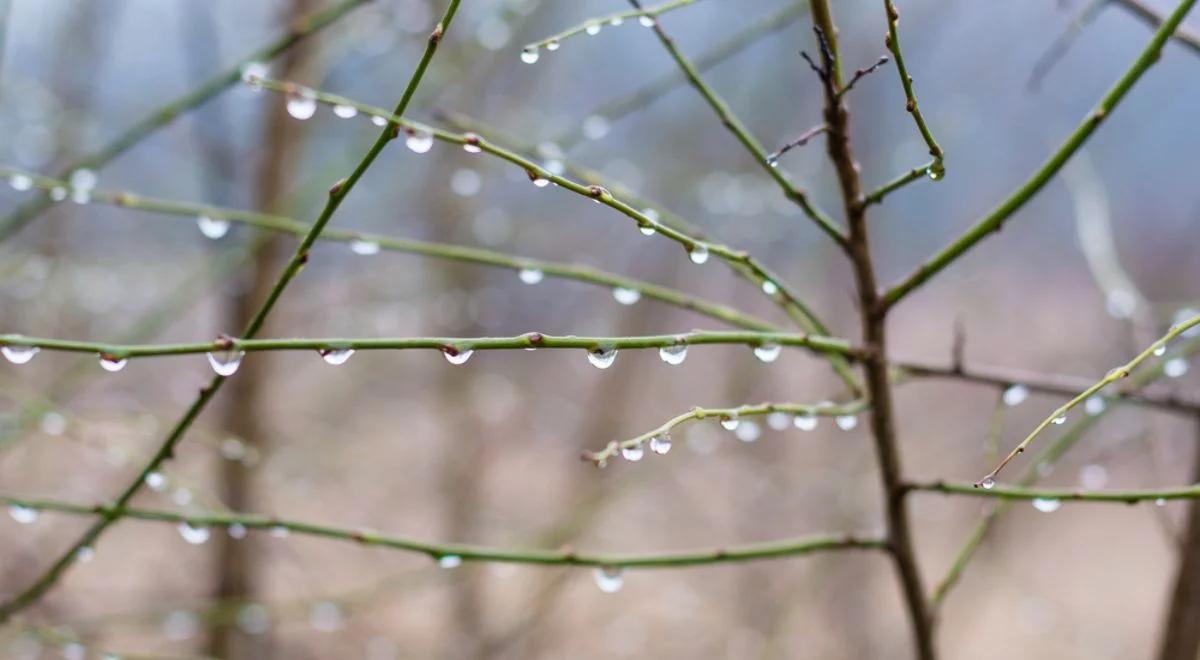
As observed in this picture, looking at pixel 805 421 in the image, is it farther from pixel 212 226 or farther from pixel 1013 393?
pixel 212 226

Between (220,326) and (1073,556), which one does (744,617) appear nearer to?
(220,326)

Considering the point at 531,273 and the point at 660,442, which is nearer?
the point at 660,442

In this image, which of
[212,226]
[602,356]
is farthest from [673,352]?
[212,226]

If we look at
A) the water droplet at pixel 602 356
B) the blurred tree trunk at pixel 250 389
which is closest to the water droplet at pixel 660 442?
the water droplet at pixel 602 356

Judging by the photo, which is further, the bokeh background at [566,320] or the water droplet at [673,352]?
the bokeh background at [566,320]

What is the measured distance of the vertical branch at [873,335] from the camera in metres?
0.69

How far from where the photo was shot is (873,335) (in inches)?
31.6

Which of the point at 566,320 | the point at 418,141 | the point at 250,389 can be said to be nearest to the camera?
the point at 418,141

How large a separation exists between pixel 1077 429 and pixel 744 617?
9.30ft

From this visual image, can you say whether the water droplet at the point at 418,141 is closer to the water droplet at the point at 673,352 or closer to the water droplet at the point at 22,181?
the water droplet at the point at 673,352

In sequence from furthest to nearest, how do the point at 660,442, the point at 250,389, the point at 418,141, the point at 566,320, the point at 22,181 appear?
the point at 566,320
the point at 250,389
the point at 22,181
the point at 418,141
the point at 660,442

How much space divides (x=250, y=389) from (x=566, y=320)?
6.79 ft

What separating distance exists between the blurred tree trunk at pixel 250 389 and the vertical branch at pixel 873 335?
150 centimetres

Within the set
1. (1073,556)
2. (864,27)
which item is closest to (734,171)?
(864,27)
